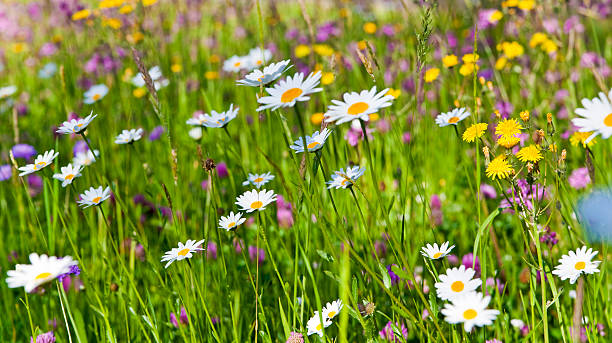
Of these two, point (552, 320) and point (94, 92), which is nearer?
point (552, 320)

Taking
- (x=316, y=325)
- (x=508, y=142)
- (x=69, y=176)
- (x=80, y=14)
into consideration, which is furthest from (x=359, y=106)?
(x=80, y=14)

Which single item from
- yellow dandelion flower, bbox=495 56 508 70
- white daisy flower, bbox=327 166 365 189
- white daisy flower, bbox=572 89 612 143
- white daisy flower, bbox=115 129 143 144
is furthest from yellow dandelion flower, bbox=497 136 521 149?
yellow dandelion flower, bbox=495 56 508 70

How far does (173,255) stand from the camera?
96 centimetres

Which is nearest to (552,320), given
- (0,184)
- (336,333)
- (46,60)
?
(336,333)

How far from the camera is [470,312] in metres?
0.70

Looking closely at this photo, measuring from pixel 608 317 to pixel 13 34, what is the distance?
4.88 meters

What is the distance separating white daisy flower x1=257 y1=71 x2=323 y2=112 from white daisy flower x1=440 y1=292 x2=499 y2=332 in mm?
380

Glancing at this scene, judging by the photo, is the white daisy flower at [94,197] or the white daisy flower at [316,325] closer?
the white daisy flower at [316,325]

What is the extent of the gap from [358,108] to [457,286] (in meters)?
0.32

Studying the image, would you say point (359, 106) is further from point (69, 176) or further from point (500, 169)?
point (69, 176)

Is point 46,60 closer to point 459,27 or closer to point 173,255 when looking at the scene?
point 459,27

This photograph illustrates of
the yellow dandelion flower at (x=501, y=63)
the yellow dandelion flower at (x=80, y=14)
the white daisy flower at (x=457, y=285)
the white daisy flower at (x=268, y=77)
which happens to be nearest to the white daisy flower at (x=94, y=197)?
the white daisy flower at (x=268, y=77)

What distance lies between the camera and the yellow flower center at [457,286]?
2.57 ft

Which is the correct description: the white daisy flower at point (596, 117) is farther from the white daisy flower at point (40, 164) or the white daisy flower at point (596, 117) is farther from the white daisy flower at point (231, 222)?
the white daisy flower at point (40, 164)
